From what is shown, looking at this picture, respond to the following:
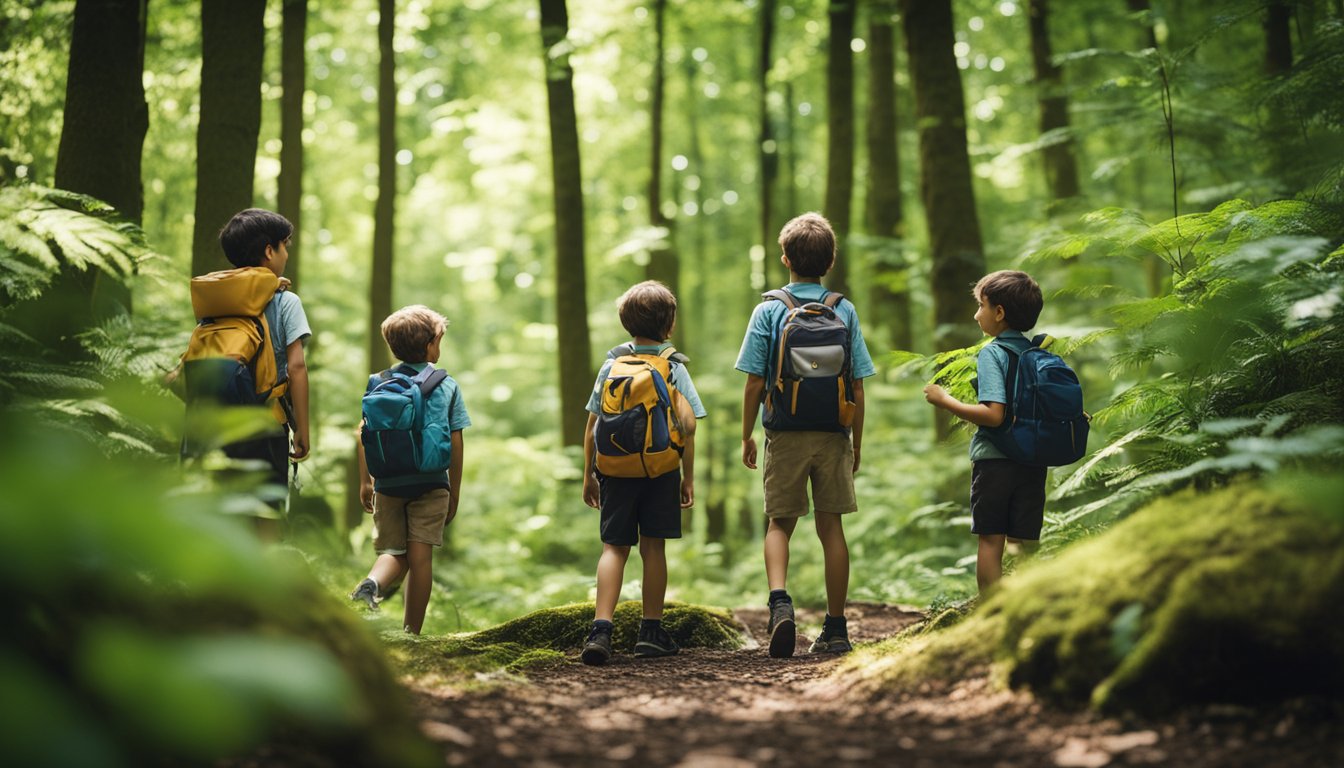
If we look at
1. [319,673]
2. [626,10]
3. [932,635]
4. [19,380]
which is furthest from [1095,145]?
[319,673]

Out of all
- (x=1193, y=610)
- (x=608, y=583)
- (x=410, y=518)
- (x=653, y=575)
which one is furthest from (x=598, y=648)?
(x=1193, y=610)

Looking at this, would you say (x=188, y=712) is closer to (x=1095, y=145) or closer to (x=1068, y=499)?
(x=1068, y=499)

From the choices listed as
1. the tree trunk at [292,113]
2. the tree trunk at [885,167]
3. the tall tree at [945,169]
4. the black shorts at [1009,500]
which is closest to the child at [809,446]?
the black shorts at [1009,500]

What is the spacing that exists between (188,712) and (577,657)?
153 inches

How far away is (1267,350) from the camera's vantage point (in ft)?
15.9

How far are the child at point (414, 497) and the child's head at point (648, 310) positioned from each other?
1.08 meters

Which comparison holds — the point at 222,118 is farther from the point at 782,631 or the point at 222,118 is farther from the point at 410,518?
the point at 782,631

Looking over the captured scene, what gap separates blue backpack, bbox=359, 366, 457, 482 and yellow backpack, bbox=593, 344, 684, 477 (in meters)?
0.94

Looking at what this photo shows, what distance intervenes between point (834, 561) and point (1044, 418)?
1.42 metres

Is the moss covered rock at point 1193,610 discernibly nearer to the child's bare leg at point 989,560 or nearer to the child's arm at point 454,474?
the child's bare leg at point 989,560

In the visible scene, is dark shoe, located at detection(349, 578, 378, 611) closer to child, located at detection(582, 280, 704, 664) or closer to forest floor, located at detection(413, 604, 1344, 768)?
child, located at detection(582, 280, 704, 664)

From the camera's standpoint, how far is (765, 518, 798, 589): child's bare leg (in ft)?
18.2

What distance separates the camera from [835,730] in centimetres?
334

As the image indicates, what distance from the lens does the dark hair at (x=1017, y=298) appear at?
17.3 ft
